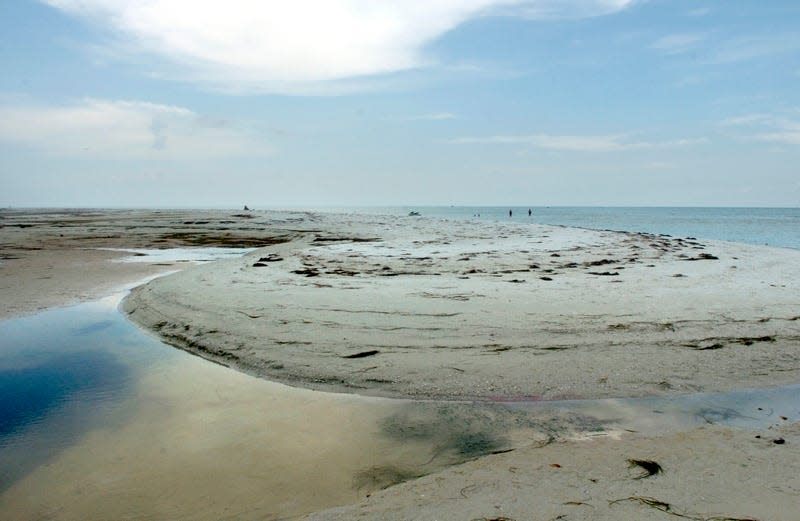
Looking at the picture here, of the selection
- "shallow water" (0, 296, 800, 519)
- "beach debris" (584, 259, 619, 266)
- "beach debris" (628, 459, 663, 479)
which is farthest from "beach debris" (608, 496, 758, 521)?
"beach debris" (584, 259, 619, 266)

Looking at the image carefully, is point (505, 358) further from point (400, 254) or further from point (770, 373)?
point (400, 254)

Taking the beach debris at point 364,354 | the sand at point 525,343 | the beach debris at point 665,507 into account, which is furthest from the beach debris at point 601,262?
the beach debris at point 665,507

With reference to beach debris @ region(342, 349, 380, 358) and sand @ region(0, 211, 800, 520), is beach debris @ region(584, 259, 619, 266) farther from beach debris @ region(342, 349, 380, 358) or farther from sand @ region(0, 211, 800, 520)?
beach debris @ region(342, 349, 380, 358)

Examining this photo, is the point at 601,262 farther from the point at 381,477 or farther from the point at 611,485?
the point at 381,477

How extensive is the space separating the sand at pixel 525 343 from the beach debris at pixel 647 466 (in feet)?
0.17

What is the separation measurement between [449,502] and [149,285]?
11763 millimetres

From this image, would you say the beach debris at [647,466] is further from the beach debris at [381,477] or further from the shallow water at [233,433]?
the beach debris at [381,477]

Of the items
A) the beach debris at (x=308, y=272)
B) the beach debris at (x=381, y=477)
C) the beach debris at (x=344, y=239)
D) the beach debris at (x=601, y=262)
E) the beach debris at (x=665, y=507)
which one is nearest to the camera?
the beach debris at (x=665, y=507)

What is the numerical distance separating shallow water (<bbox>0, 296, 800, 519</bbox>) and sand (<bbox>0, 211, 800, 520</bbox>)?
0.78ft

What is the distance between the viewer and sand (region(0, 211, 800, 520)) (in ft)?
12.0

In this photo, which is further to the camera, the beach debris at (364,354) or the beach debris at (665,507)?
the beach debris at (364,354)

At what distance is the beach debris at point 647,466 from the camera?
389 centimetres

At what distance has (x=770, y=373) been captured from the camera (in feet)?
21.1

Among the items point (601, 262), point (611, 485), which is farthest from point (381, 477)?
point (601, 262)
